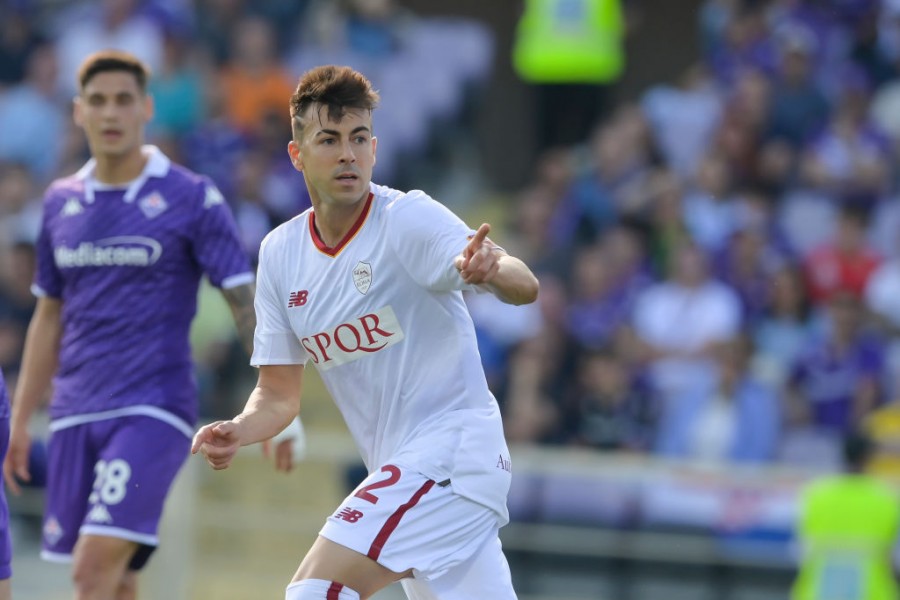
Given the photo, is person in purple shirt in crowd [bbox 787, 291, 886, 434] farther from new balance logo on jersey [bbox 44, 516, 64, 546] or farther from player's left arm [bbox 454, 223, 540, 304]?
player's left arm [bbox 454, 223, 540, 304]

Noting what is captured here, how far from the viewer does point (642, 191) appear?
1255 centimetres

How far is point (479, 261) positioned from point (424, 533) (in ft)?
3.34

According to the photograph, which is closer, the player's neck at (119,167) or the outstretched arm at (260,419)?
the outstretched arm at (260,419)

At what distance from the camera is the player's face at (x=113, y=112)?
7051 mm

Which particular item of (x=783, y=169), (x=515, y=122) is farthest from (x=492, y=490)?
→ (x=515, y=122)

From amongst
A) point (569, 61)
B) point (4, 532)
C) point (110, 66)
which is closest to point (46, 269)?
point (110, 66)

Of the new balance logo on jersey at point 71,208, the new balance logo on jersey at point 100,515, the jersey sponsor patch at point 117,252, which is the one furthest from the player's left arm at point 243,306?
the new balance logo on jersey at point 100,515

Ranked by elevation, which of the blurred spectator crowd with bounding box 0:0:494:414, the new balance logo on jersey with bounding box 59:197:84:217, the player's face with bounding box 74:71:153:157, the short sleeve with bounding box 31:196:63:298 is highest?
the blurred spectator crowd with bounding box 0:0:494:414

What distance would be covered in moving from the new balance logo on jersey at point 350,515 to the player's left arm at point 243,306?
158 cm

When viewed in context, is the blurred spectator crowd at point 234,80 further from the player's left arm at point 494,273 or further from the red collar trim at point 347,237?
the player's left arm at point 494,273

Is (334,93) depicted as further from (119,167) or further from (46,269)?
(46,269)

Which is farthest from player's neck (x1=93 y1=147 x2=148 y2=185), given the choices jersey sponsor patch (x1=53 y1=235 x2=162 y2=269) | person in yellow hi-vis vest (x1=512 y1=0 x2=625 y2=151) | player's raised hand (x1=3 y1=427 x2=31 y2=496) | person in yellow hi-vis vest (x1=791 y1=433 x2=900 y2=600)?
→ person in yellow hi-vis vest (x1=512 y1=0 x2=625 y2=151)

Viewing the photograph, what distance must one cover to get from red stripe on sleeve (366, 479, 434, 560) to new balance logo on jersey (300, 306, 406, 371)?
501 mm

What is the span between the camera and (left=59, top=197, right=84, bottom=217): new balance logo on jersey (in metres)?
7.08
